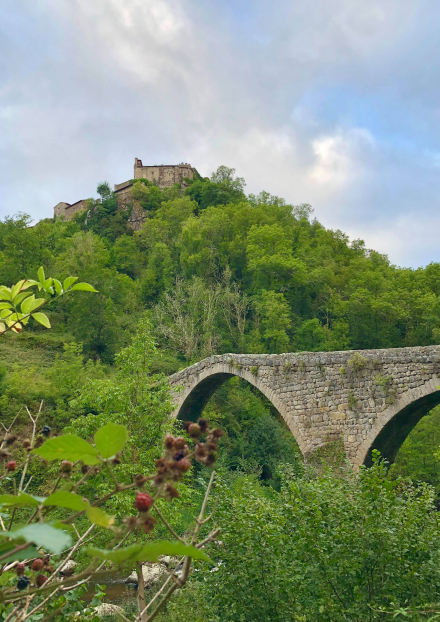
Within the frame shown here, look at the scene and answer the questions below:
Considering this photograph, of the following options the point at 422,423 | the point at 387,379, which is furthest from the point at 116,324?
the point at 387,379

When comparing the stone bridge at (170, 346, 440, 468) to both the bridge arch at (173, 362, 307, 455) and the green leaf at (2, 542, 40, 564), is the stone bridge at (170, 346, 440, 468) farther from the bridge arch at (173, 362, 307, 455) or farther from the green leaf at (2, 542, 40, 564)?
the green leaf at (2, 542, 40, 564)

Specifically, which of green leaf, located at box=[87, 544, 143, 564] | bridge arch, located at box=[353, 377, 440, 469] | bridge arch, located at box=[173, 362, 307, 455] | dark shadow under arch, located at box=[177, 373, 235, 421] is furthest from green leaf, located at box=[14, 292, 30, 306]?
dark shadow under arch, located at box=[177, 373, 235, 421]

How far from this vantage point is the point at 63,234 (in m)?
44.0

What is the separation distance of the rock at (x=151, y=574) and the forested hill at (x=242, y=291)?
1267cm

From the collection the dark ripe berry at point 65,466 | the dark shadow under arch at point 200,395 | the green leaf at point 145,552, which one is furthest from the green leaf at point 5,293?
the dark shadow under arch at point 200,395

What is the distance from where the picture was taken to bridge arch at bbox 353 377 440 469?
10.2m

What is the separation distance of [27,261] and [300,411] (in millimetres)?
18739

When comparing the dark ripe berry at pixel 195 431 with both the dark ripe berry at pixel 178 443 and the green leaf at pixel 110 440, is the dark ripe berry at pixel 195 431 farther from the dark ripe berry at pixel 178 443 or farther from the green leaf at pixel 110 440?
the green leaf at pixel 110 440

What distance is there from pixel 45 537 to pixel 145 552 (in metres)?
0.17

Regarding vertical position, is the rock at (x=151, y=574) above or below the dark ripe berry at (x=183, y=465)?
below

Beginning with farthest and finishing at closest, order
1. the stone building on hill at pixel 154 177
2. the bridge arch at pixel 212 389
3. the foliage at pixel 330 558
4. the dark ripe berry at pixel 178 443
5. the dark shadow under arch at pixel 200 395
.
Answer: the stone building on hill at pixel 154 177 < the dark shadow under arch at pixel 200 395 < the bridge arch at pixel 212 389 < the foliage at pixel 330 558 < the dark ripe berry at pixel 178 443

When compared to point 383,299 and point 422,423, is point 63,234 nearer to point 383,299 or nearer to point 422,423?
point 383,299

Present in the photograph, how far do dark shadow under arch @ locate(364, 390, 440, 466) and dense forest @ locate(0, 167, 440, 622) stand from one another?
659 millimetres

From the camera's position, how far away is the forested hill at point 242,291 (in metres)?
24.5
